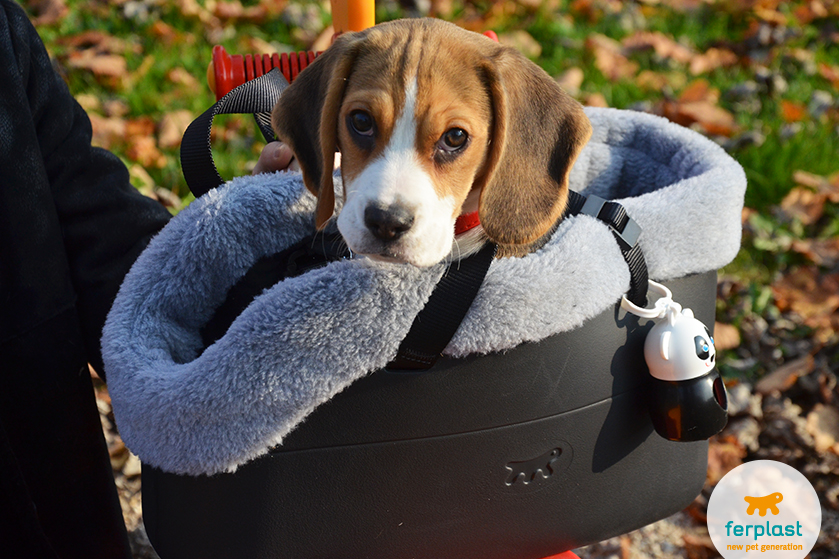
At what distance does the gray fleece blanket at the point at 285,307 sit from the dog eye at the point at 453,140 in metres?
0.24

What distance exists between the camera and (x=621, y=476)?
4.93ft

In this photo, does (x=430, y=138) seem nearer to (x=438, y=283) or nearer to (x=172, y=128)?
(x=438, y=283)

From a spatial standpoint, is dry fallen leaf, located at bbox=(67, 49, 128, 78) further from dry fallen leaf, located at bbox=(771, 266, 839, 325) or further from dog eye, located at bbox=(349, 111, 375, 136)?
dry fallen leaf, located at bbox=(771, 266, 839, 325)

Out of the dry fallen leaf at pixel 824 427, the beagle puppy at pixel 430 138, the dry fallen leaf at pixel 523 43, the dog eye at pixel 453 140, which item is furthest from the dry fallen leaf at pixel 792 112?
the dog eye at pixel 453 140

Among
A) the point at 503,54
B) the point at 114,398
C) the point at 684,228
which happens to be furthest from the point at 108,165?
the point at 684,228

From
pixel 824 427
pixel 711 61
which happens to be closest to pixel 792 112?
pixel 711 61

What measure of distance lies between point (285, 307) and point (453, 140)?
48cm

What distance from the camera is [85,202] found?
5.72 ft

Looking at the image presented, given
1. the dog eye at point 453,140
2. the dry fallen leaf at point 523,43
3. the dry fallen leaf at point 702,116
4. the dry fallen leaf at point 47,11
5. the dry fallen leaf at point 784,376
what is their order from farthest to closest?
the dry fallen leaf at point 523,43 → the dry fallen leaf at point 47,11 → the dry fallen leaf at point 702,116 → the dry fallen leaf at point 784,376 → the dog eye at point 453,140

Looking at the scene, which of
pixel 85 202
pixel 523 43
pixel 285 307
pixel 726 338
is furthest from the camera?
pixel 523 43

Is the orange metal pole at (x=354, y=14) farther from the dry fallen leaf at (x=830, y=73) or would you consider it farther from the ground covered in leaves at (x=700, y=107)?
the dry fallen leaf at (x=830, y=73)

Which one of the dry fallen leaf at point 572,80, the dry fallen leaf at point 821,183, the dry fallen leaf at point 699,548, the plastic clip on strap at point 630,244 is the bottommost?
the dry fallen leaf at point 699,548

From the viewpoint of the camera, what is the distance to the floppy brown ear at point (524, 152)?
146 centimetres

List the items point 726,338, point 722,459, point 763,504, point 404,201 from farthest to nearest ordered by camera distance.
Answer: point 726,338, point 722,459, point 763,504, point 404,201
